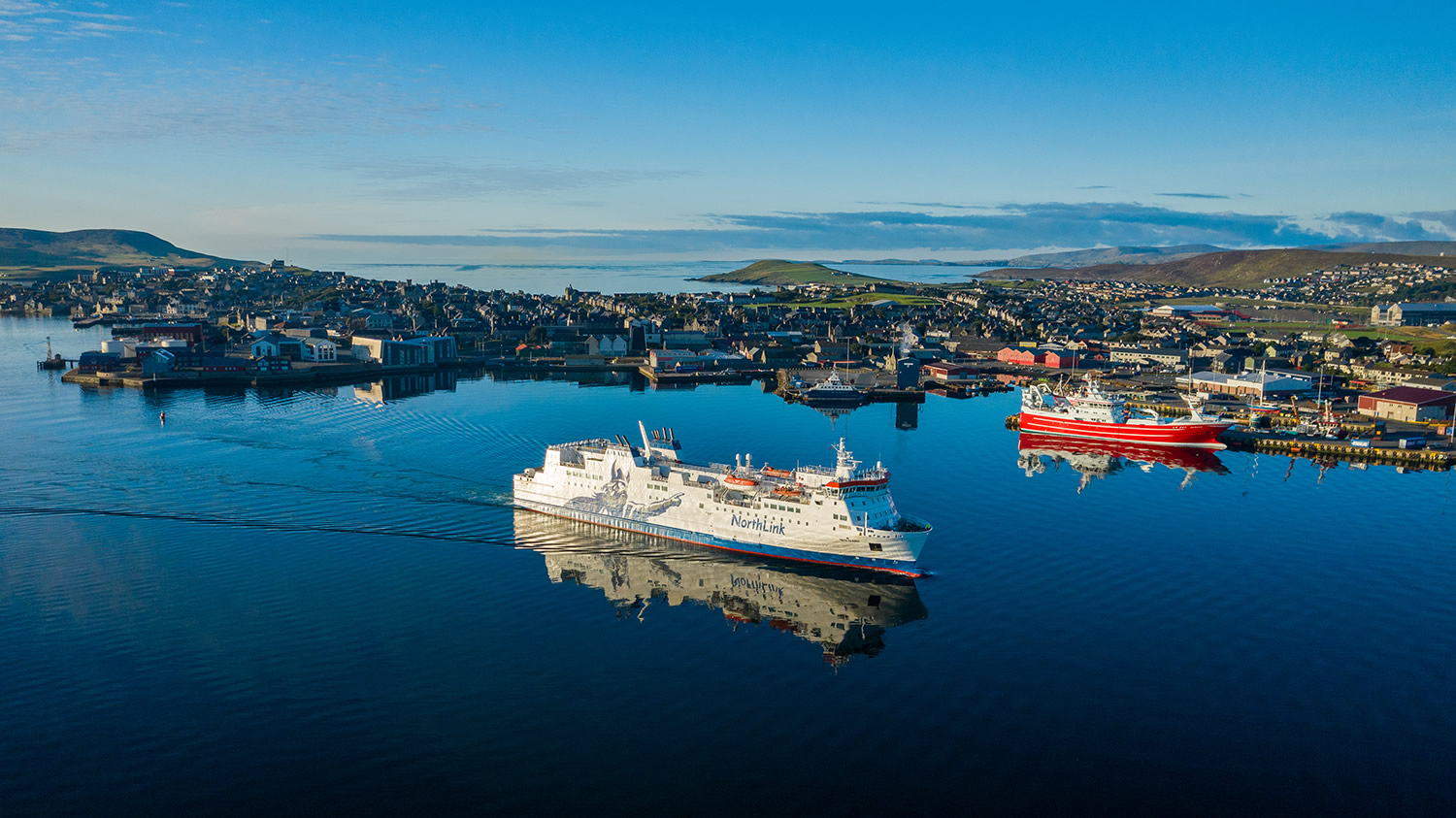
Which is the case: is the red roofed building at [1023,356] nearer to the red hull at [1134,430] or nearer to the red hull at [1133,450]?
the red hull at [1134,430]

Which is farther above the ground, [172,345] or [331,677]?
[172,345]

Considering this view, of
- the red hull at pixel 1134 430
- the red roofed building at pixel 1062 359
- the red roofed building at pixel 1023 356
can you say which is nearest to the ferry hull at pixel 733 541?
the red hull at pixel 1134 430

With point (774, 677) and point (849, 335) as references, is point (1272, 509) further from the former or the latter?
point (849, 335)

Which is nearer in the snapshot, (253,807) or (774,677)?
(253,807)

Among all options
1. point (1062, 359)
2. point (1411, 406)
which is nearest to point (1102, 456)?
point (1411, 406)

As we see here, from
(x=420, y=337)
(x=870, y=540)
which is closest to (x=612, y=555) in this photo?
(x=870, y=540)

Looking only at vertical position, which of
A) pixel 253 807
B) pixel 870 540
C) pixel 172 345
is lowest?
pixel 253 807

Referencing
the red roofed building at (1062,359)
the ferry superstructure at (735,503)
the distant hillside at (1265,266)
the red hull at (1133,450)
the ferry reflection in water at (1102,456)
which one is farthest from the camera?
the distant hillside at (1265,266)

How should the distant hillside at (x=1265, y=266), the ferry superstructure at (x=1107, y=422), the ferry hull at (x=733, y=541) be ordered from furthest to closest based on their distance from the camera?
the distant hillside at (x=1265, y=266), the ferry superstructure at (x=1107, y=422), the ferry hull at (x=733, y=541)
